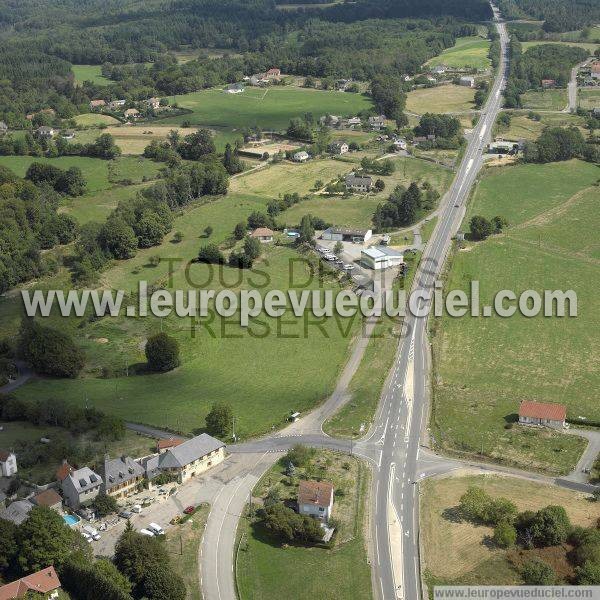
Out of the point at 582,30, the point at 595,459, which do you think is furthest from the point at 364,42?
the point at 595,459

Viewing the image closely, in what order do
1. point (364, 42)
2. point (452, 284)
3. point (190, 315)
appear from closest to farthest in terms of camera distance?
point (190, 315) < point (452, 284) < point (364, 42)

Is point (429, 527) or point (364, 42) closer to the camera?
point (429, 527)

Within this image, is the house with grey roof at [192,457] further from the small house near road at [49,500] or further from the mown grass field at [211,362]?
the small house near road at [49,500]

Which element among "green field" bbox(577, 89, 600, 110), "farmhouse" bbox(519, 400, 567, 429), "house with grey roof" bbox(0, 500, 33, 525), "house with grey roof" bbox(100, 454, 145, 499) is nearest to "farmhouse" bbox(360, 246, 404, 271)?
"farmhouse" bbox(519, 400, 567, 429)

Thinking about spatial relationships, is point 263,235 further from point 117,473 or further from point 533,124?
point 533,124

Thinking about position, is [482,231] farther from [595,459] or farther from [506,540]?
[506,540]

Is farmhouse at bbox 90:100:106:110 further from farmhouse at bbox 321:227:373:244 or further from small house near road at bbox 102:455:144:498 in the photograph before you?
small house near road at bbox 102:455:144:498

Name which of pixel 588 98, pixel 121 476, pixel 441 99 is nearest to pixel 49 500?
pixel 121 476
